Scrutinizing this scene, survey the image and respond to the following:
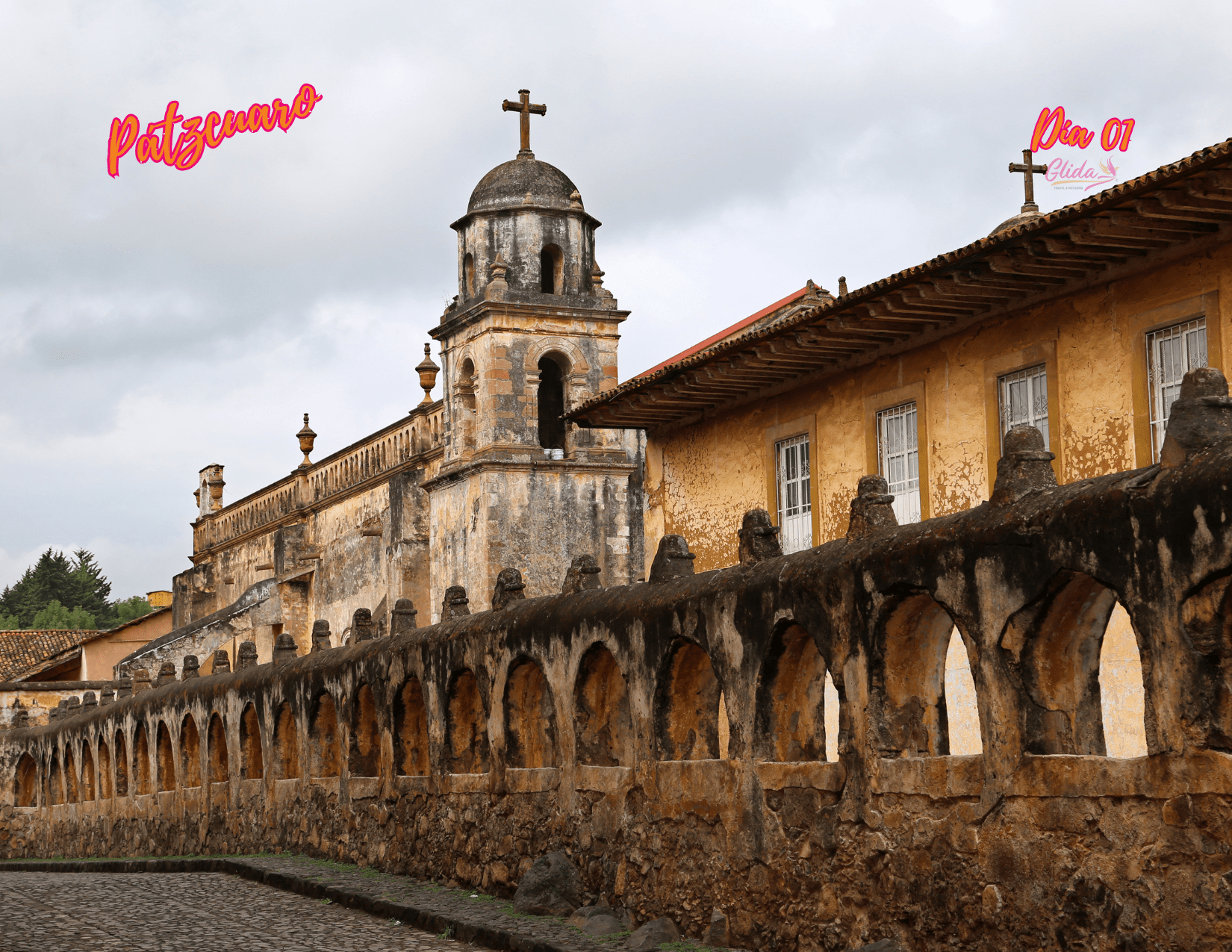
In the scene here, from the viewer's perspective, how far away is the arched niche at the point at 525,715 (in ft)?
40.5

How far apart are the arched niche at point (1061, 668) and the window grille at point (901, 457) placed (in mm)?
6434

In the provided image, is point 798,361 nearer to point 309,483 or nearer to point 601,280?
point 601,280

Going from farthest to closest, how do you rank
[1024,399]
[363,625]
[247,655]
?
[247,655] < [363,625] < [1024,399]

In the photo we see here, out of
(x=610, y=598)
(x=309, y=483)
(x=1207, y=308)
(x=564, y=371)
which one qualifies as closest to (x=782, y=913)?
(x=610, y=598)

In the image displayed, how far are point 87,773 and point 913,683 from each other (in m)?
22.5

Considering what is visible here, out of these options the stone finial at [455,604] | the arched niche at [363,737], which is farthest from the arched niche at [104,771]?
the stone finial at [455,604]

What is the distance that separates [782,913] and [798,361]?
6.73m

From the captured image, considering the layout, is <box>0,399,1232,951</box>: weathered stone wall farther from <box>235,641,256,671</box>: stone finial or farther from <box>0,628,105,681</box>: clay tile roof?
<box>0,628,105,681</box>: clay tile roof

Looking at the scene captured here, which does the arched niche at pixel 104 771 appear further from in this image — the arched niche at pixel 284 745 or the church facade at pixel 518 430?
the arched niche at pixel 284 745

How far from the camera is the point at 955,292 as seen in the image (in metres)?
12.2

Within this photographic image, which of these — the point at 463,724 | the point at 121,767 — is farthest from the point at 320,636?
the point at 121,767

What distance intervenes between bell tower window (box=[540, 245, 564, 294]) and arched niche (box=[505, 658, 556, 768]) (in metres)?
11.9

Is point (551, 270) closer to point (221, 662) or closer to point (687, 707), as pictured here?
point (221, 662)

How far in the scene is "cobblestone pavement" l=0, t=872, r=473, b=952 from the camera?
10.1 m
